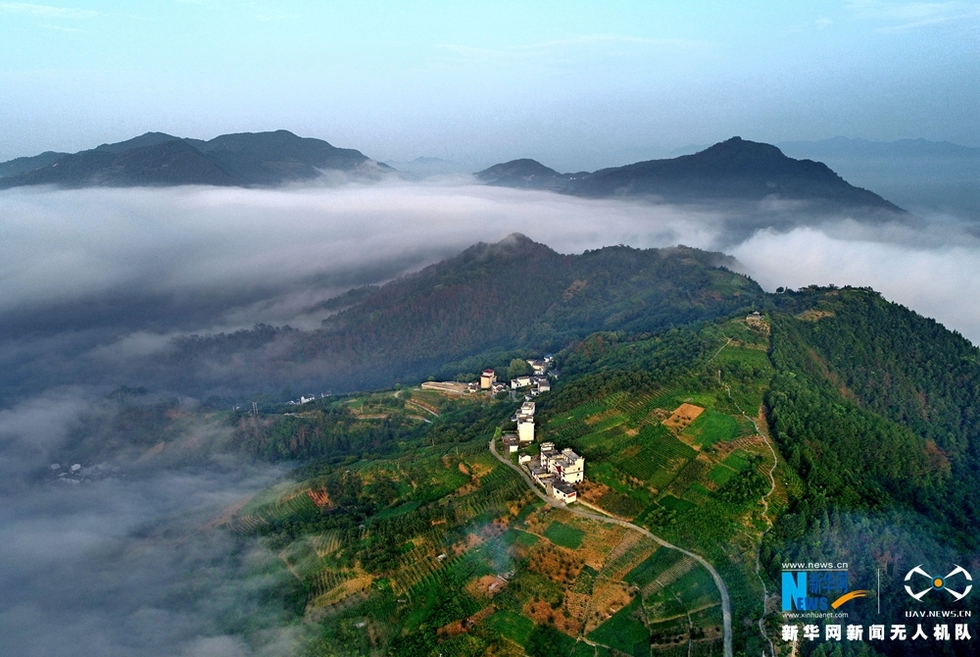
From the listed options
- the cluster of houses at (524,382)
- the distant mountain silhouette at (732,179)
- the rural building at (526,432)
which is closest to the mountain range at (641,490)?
the rural building at (526,432)

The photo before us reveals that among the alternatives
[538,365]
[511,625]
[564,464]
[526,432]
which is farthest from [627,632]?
[538,365]

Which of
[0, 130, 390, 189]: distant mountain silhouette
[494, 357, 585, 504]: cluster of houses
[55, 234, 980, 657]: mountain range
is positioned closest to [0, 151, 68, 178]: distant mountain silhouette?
[0, 130, 390, 189]: distant mountain silhouette

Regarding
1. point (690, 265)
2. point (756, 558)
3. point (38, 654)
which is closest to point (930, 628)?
point (756, 558)

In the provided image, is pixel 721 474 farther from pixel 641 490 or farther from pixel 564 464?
pixel 564 464

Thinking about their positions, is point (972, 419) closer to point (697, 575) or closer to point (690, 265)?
point (697, 575)

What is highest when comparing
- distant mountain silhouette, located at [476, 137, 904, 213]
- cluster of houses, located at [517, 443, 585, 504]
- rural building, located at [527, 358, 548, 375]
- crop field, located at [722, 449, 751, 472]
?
distant mountain silhouette, located at [476, 137, 904, 213]

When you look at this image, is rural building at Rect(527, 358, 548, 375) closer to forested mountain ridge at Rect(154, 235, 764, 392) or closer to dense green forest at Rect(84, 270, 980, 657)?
dense green forest at Rect(84, 270, 980, 657)
